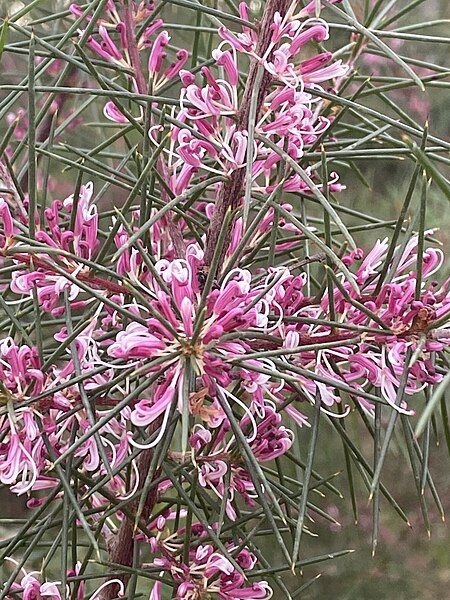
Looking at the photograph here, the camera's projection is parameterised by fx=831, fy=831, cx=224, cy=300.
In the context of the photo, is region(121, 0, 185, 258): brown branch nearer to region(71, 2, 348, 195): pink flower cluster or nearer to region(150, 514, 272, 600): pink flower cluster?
region(71, 2, 348, 195): pink flower cluster

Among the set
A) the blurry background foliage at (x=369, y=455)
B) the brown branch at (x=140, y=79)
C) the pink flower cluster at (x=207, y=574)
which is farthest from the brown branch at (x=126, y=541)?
the blurry background foliage at (x=369, y=455)

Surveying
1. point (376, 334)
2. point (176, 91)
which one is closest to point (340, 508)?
point (176, 91)

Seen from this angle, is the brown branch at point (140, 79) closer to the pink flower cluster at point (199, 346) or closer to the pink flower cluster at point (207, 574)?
the pink flower cluster at point (199, 346)

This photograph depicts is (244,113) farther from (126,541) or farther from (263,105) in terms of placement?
(126,541)

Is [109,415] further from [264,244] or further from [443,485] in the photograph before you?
[443,485]

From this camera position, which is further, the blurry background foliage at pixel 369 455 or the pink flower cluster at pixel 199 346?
the blurry background foliage at pixel 369 455
